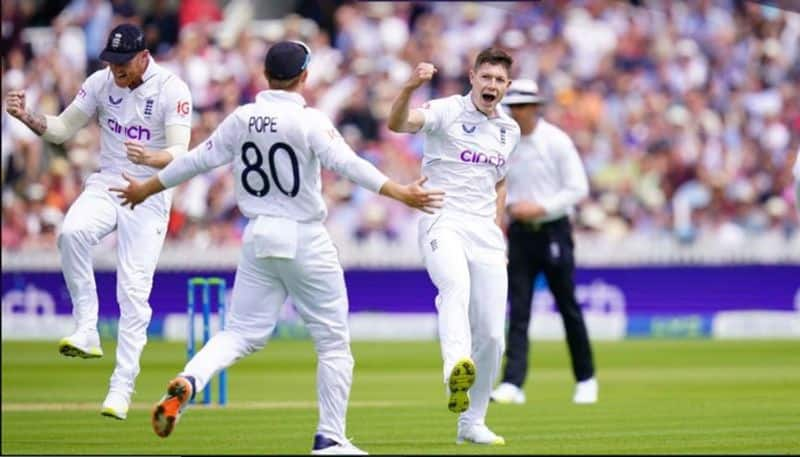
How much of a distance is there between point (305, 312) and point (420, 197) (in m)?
1.10

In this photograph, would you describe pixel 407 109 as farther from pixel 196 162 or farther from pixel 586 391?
pixel 586 391

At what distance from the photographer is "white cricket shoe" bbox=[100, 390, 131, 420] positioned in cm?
1312

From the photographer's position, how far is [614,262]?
26.5 metres

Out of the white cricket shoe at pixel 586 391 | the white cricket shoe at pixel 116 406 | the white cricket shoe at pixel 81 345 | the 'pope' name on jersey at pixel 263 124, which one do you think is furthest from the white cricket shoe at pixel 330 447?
the white cricket shoe at pixel 586 391

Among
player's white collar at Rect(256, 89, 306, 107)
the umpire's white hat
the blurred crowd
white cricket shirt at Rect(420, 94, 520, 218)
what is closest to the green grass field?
white cricket shirt at Rect(420, 94, 520, 218)

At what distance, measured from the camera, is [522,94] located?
56.3ft

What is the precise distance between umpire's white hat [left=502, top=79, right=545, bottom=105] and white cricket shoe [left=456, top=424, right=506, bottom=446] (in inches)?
203

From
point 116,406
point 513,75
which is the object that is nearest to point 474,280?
point 116,406

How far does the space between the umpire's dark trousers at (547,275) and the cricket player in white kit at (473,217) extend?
446 cm

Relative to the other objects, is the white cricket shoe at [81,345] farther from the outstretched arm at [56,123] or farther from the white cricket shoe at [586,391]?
the white cricket shoe at [586,391]

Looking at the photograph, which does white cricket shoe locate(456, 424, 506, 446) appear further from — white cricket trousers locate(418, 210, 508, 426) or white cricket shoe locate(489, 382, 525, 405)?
white cricket shoe locate(489, 382, 525, 405)

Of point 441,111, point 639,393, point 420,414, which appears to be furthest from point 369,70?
point 441,111

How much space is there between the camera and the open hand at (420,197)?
10.8 m

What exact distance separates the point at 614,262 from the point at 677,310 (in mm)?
1260
